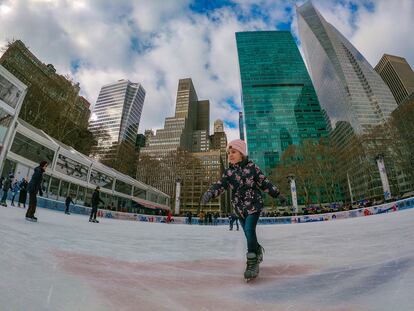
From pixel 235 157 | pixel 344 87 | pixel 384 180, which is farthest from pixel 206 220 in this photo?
pixel 344 87

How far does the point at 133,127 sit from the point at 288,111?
77469mm

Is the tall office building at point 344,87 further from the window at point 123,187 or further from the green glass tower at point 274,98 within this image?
the window at point 123,187

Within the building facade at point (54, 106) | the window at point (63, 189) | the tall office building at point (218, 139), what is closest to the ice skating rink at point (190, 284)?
the window at point (63, 189)

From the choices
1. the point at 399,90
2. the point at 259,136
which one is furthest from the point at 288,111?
the point at 399,90

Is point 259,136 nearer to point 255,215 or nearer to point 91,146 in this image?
point 91,146

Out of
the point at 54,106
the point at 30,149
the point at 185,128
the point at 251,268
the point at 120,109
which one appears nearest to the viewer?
the point at 251,268

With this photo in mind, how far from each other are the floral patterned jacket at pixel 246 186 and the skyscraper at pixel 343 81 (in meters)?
82.7

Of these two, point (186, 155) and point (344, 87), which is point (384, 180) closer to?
point (186, 155)

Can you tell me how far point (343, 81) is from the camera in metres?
85.4

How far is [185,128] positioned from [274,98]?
1976 inches

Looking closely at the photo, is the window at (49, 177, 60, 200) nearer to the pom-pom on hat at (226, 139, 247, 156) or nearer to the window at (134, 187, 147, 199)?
the window at (134, 187, 147, 199)

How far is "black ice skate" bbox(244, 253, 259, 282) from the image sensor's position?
178 cm

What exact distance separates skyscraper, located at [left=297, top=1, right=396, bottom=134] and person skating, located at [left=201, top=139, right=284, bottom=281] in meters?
82.7

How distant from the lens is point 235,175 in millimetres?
2539
